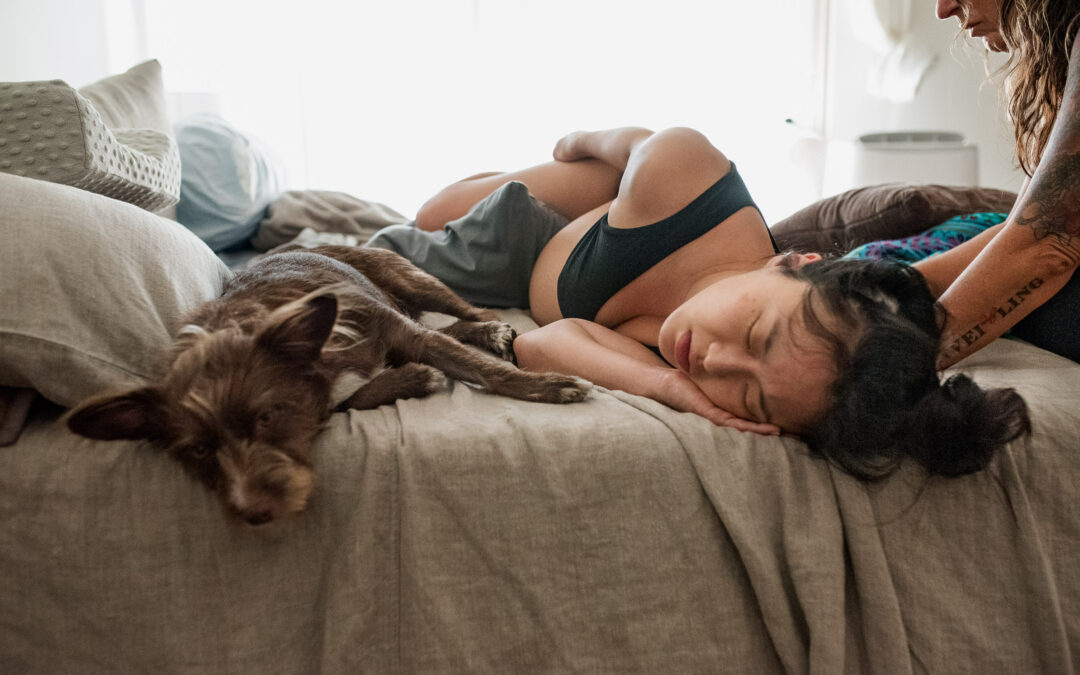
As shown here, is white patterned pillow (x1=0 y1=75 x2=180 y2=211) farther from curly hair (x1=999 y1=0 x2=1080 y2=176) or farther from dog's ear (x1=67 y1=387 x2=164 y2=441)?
curly hair (x1=999 y1=0 x2=1080 y2=176)

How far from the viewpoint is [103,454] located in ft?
3.98

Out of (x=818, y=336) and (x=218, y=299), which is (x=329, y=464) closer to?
(x=218, y=299)

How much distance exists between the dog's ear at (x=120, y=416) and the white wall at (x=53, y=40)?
3174 mm

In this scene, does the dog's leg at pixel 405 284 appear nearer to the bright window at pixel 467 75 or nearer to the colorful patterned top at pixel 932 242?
the colorful patterned top at pixel 932 242

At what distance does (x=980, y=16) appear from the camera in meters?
1.84

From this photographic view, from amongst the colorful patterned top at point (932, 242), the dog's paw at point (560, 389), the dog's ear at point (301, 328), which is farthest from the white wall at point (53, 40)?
the colorful patterned top at point (932, 242)

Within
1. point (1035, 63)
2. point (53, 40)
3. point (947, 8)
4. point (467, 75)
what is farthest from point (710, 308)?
point (53, 40)

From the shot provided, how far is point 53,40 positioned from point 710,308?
439cm

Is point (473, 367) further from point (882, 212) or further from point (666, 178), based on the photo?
point (882, 212)

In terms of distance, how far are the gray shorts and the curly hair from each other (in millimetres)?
1327

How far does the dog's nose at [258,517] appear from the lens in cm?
115

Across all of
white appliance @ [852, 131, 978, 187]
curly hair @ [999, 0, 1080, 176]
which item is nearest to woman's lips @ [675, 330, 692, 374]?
curly hair @ [999, 0, 1080, 176]

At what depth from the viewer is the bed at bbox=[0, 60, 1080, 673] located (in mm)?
1172

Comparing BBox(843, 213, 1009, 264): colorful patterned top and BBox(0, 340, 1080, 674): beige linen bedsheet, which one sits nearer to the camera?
BBox(0, 340, 1080, 674): beige linen bedsheet
